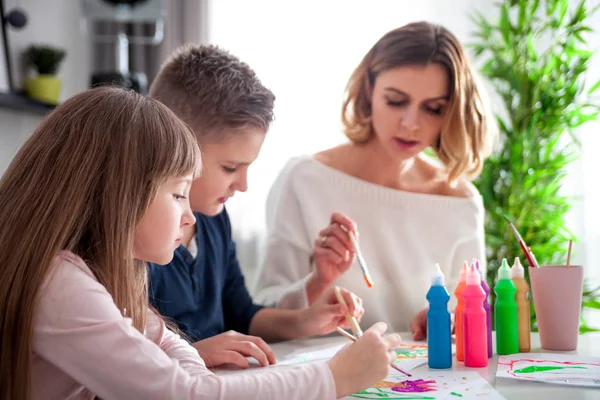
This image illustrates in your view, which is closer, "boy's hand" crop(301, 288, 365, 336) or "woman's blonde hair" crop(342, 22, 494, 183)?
"boy's hand" crop(301, 288, 365, 336)

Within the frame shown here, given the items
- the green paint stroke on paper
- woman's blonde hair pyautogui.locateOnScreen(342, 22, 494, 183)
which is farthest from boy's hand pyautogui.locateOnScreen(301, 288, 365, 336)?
woman's blonde hair pyautogui.locateOnScreen(342, 22, 494, 183)

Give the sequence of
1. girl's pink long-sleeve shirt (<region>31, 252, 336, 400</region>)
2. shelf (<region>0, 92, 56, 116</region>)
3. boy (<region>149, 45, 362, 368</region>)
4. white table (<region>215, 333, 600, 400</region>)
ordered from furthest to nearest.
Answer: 1. shelf (<region>0, 92, 56, 116</region>)
2. boy (<region>149, 45, 362, 368</region>)
3. white table (<region>215, 333, 600, 400</region>)
4. girl's pink long-sleeve shirt (<region>31, 252, 336, 400</region>)

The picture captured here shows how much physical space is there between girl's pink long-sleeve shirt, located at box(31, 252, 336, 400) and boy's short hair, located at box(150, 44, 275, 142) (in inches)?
22.7

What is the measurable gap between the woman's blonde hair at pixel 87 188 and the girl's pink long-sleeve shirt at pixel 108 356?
5 cm

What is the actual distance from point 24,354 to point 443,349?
0.63 meters

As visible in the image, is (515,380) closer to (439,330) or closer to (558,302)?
(439,330)

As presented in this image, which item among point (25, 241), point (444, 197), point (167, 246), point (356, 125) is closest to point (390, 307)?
point (444, 197)

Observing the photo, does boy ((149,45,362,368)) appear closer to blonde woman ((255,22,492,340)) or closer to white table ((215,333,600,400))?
white table ((215,333,600,400))

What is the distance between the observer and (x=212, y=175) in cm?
140

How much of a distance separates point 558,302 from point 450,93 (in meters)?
0.73

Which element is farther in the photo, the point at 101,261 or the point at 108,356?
the point at 101,261

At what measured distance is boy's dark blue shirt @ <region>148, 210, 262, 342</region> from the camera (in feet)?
4.71

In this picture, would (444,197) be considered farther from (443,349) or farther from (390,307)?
(443,349)

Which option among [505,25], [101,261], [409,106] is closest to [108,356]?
[101,261]
